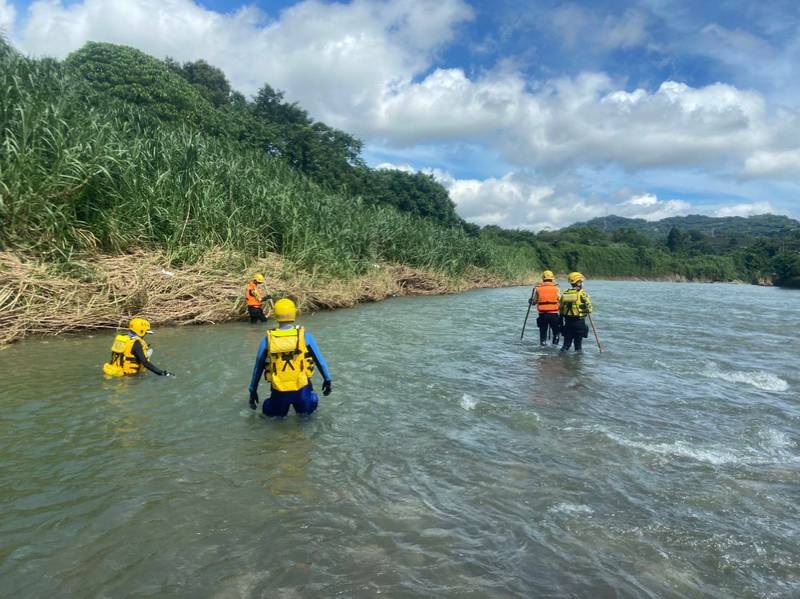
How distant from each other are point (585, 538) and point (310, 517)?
183 centimetres

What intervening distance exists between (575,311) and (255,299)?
7.44m

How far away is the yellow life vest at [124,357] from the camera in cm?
699

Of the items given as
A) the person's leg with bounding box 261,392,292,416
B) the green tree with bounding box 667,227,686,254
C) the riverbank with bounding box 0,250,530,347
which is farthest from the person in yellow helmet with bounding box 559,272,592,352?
the green tree with bounding box 667,227,686,254

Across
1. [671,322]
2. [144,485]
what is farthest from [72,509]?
[671,322]

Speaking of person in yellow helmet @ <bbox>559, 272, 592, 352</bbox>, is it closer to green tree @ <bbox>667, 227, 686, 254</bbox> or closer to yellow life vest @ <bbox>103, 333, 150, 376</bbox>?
yellow life vest @ <bbox>103, 333, 150, 376</bbox>

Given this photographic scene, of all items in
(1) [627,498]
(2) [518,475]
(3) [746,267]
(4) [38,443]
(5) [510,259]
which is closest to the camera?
(1) [627,498]

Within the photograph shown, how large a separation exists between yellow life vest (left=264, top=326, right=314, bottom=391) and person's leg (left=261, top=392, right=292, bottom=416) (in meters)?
0.16

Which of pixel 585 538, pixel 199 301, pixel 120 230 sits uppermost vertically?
pixel 120 230

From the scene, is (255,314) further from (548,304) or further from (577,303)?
(577,303)

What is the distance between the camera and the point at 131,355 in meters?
7.04

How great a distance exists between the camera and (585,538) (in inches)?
133

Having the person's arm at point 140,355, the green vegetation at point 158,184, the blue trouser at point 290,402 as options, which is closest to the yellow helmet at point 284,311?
the blue trouser at point 290,402

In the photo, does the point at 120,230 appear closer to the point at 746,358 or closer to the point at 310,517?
the point at 310,517

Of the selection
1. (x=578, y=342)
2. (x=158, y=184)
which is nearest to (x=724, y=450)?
(x=578, y=342)
